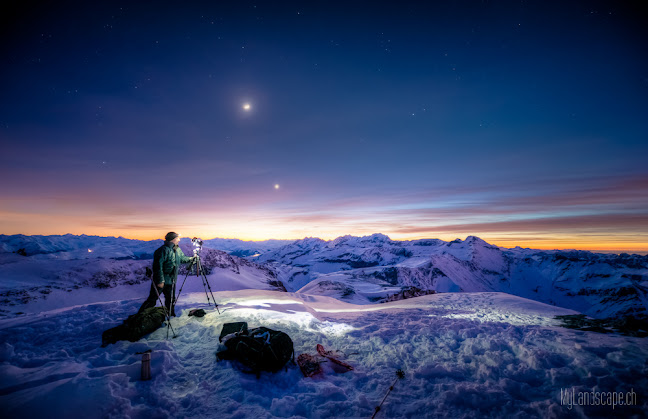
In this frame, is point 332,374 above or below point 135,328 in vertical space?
below

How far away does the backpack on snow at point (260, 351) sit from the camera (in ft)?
21.1

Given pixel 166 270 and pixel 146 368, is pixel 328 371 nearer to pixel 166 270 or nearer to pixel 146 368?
pixel 146 368

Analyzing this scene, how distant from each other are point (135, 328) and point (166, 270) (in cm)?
256

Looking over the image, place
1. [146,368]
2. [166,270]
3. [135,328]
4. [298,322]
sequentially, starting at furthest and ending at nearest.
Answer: [298,322]
[166,270]
[135,328]
[146,368]

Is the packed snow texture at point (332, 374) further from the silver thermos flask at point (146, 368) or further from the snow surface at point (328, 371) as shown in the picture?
the silver thermos flask at point (146, 368)

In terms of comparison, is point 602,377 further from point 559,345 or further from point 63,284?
point 63,284

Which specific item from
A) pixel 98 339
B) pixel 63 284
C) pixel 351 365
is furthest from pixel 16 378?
pixel 63 284

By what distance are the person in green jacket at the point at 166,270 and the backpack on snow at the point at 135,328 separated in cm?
86

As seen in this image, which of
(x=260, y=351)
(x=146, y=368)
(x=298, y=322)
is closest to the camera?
(x=146, y=368)

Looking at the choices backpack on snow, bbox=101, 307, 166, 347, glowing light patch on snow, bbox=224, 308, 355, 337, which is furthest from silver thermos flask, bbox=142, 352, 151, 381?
glowing light patch on snow, bbox=224, 308, 355, 337

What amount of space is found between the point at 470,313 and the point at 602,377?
22.1 ft

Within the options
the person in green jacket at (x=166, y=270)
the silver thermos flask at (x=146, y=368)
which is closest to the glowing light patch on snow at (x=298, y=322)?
the person in green jacket at (x=166, y=270)

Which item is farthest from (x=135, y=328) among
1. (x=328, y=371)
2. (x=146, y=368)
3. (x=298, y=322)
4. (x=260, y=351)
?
(x=328, y=371)

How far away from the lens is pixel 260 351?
6520 millimetres
